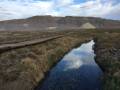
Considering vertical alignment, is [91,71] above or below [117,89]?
below

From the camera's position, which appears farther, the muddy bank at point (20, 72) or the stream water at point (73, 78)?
the stream water at point (73, 78)

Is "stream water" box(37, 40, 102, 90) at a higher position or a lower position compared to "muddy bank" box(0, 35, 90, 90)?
lower

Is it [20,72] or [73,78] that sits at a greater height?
[20,72]

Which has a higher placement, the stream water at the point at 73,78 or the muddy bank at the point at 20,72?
the muddy bank at the point at 20,72

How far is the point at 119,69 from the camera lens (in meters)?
23.6

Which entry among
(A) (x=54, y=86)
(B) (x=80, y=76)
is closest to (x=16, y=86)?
(A) (x=54, y=86)

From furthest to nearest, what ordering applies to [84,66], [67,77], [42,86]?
[84,66] → [67,77] → [42,86]

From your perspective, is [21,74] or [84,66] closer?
[21,74]

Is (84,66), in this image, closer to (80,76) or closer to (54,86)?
(80,76)

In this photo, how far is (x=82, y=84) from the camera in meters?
23.7

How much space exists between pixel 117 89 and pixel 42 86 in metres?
7.75

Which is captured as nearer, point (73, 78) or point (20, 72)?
point (20, 72)

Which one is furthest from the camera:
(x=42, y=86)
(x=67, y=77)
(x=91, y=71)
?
(x=91, y=71)

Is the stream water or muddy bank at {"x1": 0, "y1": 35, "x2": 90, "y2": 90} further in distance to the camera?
the stream water
